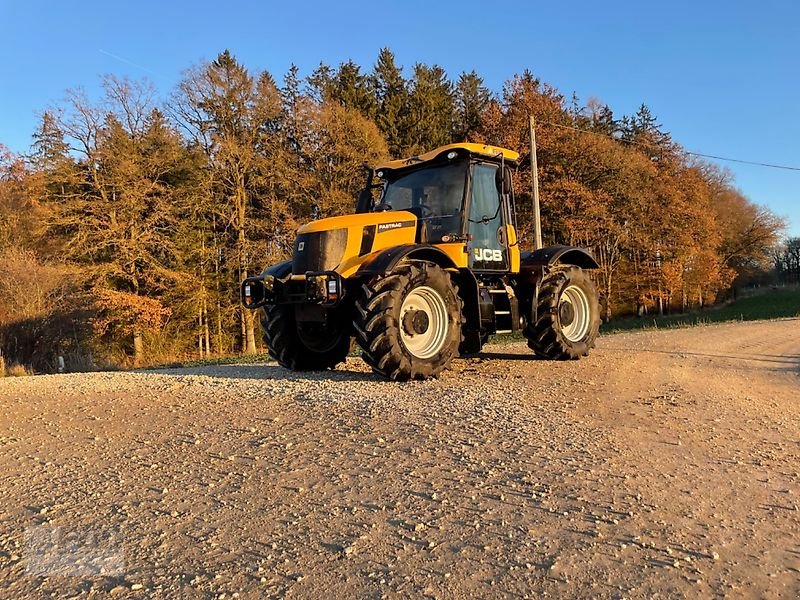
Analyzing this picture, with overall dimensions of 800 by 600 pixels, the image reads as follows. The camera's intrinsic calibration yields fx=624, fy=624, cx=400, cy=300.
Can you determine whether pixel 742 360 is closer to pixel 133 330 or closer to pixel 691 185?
pixel 133 330

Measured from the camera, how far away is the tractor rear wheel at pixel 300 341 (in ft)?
28.8

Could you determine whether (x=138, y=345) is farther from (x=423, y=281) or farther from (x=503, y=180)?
(x=423, y=281)

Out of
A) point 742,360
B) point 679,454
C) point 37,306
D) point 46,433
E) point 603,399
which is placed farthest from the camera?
point 37,306

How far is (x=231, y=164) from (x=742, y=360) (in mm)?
23869

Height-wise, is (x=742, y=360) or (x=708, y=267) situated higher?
(x=708, y=267)

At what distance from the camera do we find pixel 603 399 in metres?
6.51

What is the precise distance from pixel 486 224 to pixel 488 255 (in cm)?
45

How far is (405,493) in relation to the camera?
3.74 meters

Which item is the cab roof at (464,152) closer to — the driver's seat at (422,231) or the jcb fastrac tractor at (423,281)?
the jcb fastrac tractor at (423,281)

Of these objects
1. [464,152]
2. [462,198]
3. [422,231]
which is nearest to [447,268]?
[422,231]

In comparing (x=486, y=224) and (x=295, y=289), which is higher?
(x=486, y=224)

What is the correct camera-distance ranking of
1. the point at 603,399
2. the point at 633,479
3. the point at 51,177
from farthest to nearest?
the point at 51,177, the point at 603,399, the point at 633,479

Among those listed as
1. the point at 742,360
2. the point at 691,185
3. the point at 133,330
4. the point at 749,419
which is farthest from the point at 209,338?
the point at 691,185

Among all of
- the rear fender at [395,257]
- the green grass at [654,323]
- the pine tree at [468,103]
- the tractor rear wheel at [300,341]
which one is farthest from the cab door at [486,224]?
the pine tree at [468,103]
